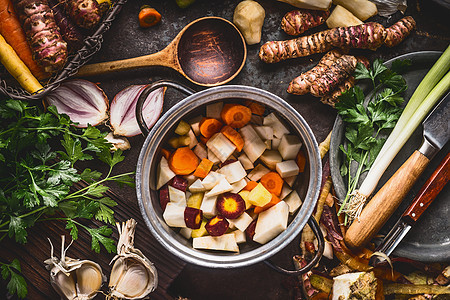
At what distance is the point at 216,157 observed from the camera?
188 centimetres

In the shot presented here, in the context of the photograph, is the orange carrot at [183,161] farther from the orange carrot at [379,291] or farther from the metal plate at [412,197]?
the orange carrot at [379,291]

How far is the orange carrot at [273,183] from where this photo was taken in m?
1.85

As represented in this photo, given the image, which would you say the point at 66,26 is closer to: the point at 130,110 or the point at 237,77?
the point at 130,110

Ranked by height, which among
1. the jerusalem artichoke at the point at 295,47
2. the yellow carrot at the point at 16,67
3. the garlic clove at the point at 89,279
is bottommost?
the garlic clove at the point at 89,279

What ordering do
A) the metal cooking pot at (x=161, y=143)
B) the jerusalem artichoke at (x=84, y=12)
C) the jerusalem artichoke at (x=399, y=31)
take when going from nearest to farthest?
the metal cooking pot at (x=161, y=143), the jerusalem artichoke at (x=84, y=12), the jerusalem artichoke at (x=399, y=31)

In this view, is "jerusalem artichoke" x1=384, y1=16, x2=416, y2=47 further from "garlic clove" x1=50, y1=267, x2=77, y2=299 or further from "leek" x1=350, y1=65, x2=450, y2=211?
"garlic clove" x1=50, y1=267, x2=77, y2=299

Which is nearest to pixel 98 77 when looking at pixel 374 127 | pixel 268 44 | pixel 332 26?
pixel 268 44

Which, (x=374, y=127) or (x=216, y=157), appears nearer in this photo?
(x=216, y=157)

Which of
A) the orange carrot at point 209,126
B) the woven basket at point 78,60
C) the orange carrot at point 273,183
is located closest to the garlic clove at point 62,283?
the woven basket at point 78,60

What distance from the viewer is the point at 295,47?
6.59 feet

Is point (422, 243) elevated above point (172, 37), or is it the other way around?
point (172, 37)

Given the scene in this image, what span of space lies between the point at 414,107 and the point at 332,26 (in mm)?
628

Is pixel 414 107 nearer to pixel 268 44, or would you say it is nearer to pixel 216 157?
pixel 268 44

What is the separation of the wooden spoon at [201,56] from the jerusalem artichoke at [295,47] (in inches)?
5.3
